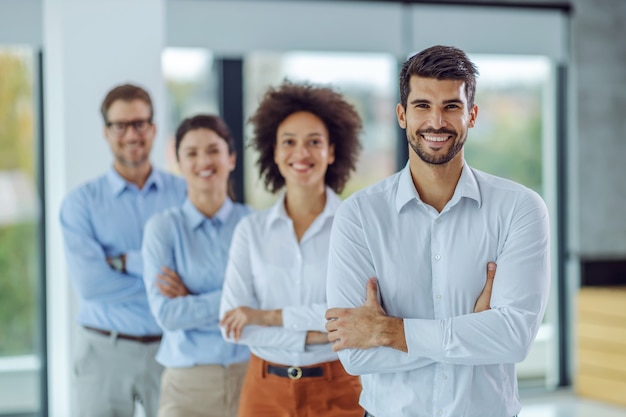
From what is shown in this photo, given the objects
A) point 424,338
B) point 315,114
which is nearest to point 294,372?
point 424,338

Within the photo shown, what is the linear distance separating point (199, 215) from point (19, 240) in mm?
2399

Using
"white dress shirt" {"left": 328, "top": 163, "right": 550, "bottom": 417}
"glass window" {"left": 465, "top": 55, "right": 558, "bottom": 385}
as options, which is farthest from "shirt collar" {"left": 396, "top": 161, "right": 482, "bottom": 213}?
"glass window" {"left": 465, "top": 55, "right": 558, "bottom": 385}

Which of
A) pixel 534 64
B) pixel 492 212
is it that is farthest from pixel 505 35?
pixel 492 212

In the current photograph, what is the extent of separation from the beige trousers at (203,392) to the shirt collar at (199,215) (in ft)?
1.78

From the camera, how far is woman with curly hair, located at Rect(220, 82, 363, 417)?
112 inches

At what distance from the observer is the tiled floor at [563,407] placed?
19.5 ft

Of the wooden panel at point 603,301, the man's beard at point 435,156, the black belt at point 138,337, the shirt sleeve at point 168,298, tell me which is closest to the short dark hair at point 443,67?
the man's beard at point 435,156

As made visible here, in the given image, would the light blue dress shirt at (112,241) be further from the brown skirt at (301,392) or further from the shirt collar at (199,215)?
the brown skirt at (301,392)

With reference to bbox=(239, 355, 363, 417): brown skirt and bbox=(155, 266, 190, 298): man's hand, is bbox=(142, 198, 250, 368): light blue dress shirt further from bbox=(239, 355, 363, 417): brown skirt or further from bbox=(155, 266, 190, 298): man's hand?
bbox=(239, 355, 363, 417): brown skirt

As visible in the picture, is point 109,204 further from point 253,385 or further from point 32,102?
point 32,102

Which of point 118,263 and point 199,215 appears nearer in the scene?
point 199,215

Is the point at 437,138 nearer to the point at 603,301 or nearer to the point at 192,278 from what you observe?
the point at 192,278

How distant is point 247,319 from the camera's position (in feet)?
9.55

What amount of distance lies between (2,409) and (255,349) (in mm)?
3166
